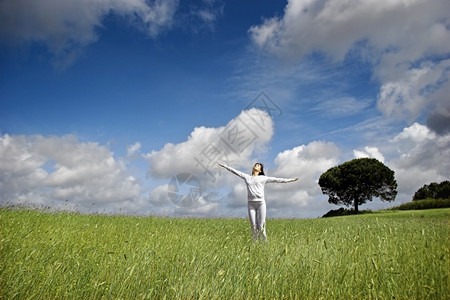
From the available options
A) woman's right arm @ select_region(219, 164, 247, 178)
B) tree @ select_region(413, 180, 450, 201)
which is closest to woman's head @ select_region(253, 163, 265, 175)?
woman's right arm @ select_region(219, 164, 247, 178)

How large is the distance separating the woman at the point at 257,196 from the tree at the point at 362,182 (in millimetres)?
33576

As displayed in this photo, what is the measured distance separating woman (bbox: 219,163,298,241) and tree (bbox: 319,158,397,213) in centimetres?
3358

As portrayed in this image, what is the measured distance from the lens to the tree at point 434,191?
44.2 m

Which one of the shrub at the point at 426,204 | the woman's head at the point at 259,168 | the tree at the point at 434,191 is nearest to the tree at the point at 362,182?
the shrub at the point at 426,204

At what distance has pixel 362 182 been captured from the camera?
41.3m

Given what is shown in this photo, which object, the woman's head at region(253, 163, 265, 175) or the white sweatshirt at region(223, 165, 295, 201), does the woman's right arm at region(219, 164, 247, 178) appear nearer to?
the white sweatshirt at region(223, 165, 295, 201)

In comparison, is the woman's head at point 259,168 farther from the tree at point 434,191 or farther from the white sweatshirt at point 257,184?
the tree at point 434,191

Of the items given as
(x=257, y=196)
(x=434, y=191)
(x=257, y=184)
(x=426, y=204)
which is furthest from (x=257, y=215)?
(x=434, y=191)

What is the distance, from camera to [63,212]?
61.2ft

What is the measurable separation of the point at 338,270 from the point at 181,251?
338 centimetres

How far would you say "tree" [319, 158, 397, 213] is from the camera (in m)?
40.8

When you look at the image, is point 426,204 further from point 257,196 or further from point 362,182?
point 257,196

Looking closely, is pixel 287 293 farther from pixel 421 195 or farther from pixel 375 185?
pixel 421 195

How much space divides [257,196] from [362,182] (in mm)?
35005
